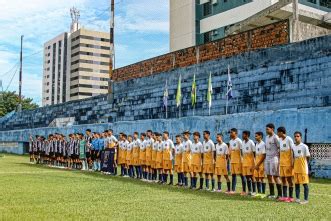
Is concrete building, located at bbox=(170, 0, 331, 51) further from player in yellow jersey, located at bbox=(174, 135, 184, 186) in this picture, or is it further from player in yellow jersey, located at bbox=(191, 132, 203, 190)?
player in yellow jersey, located at bbox=(191, 132, 203, 190)

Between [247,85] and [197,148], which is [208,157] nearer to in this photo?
[197,148]

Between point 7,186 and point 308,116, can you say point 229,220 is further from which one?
point 308,116

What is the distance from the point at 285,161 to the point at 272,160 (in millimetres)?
360

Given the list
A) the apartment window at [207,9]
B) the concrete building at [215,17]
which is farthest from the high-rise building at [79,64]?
the apartment window at [207,9]

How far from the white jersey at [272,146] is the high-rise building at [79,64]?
94.3 meters

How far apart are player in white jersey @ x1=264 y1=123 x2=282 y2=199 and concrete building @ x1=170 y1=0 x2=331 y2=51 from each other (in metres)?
17.2

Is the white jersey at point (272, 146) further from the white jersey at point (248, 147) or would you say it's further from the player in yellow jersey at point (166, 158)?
the player in yellow jersey at point (166, 158)

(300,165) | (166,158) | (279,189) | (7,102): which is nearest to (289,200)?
(279,189)

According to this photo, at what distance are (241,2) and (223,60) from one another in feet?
41.1

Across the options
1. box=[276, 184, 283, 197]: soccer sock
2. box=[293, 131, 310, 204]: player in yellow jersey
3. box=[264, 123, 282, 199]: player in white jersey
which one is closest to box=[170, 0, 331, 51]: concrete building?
box=[264, 123, 282, 199]: player in white jersey

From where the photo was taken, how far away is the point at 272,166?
1063 centimetres

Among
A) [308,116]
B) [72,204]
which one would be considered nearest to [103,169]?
[308,116]

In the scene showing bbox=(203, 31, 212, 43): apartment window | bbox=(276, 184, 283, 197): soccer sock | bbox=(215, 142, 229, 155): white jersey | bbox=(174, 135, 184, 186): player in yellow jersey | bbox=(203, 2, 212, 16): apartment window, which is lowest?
bbox=(276, 184, 283, 197): soccer sock

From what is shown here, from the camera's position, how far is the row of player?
34.1 feet
